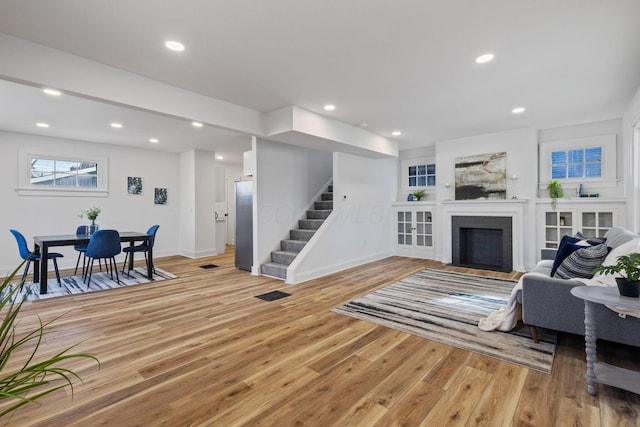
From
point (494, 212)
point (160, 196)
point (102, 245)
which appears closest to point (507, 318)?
point (494, 212)

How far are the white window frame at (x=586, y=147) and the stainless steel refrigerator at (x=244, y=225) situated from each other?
5261 mm

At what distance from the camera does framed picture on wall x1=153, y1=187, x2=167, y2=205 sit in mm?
7352

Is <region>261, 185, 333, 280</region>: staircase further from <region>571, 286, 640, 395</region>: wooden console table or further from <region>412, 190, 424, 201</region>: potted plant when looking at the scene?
<region>571, 286, 640, 395</region>: wooden console table

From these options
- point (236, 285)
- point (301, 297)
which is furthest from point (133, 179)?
point (301, 297)

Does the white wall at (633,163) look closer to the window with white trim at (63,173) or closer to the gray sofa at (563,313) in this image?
the gray sofa at (563,313)

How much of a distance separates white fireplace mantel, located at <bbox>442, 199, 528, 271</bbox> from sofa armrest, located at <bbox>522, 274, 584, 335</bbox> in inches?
132

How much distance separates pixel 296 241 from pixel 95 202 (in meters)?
4.35

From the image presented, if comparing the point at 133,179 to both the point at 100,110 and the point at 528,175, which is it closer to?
the point at 100,110

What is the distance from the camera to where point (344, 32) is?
8.58 feet

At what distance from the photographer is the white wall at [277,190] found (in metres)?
5.41

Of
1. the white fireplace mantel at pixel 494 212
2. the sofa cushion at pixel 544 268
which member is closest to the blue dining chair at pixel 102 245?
the sofa cushion at pixel 544 268

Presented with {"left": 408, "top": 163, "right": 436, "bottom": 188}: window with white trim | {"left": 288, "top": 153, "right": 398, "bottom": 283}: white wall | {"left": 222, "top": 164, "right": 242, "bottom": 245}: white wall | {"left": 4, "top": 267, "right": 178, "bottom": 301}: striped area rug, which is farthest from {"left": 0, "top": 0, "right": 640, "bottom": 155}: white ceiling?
{"left": 222, "top": 164, "right": 242, "bottom": 245}: white wall

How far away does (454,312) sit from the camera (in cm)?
344

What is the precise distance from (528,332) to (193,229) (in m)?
6.67
